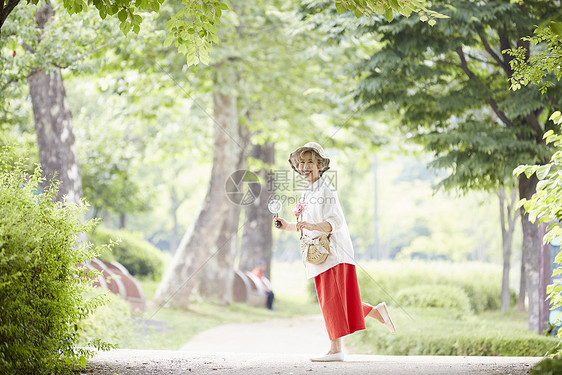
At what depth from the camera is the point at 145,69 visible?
41.4 feet

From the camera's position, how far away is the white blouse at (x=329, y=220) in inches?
216

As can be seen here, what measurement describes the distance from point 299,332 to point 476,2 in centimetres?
753

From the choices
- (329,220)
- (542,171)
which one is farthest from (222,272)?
(542,171)

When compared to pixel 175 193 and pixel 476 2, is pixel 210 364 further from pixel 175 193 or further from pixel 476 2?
pixel 175 193

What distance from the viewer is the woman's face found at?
18.9 feet

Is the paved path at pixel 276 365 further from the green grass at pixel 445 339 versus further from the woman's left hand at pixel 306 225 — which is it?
the green grass at pixel 445 339

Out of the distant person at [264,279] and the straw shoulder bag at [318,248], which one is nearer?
the straw shoulder bag at [318,248]

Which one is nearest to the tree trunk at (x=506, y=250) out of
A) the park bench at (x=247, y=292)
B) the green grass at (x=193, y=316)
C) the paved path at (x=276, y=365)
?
the green grass at (x=193, y=316)

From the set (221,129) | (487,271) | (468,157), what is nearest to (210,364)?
(468,157)

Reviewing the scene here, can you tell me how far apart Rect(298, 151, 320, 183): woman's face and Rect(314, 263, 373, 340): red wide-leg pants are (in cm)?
86

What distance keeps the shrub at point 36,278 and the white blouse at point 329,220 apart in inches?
78.3

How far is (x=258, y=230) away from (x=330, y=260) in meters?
13.6

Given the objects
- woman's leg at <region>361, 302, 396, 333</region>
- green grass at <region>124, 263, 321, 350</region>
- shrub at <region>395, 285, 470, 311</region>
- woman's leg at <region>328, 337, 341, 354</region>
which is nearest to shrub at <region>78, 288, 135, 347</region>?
green grass at <region>124, 263, 321, 350</region>

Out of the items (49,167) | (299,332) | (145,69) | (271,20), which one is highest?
(271,20)
